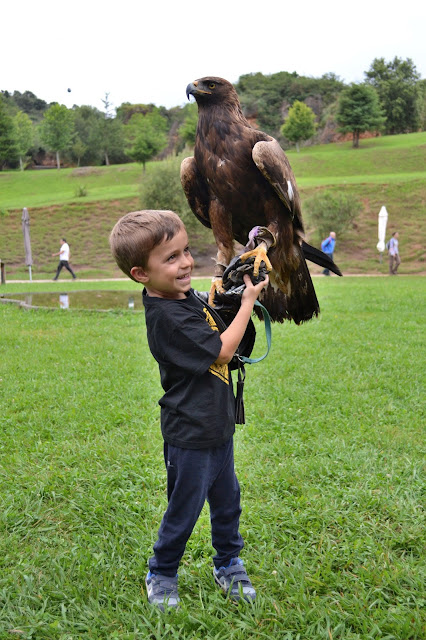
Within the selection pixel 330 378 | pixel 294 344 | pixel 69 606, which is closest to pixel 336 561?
pixel 69 606

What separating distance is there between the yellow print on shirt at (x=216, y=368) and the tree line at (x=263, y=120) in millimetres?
42164

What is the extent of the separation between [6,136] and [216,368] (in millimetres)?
52834

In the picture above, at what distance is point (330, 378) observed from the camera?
17.2 feet

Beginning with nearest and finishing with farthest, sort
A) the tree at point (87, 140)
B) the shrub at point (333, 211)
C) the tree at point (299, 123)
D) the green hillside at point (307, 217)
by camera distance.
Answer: the green hillside at point (307, 217), the shrub at point (333, 211), the tree at point (299, 123), the tree at point (87, 140)

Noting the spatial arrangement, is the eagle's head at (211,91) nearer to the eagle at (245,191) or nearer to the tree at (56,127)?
the eagle at (245,191)

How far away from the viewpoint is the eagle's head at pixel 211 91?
2.14 m

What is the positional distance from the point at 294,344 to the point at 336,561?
15.1 feet

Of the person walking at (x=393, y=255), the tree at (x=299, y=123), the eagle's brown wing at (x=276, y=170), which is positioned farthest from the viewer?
the tree at (x=299, y=123)

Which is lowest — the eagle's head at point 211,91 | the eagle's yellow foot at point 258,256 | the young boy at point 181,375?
the young boy at point 181,375

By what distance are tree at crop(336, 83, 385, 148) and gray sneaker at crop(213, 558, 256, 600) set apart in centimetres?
4786

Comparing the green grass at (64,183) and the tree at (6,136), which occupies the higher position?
the tree at (6,136)

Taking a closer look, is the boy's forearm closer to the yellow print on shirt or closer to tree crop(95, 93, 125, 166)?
the yellow print on shirt

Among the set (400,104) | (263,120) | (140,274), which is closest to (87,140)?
(263,120)

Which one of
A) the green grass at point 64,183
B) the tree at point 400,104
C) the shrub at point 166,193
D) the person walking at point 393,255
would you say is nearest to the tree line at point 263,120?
the tree at point 400,104
